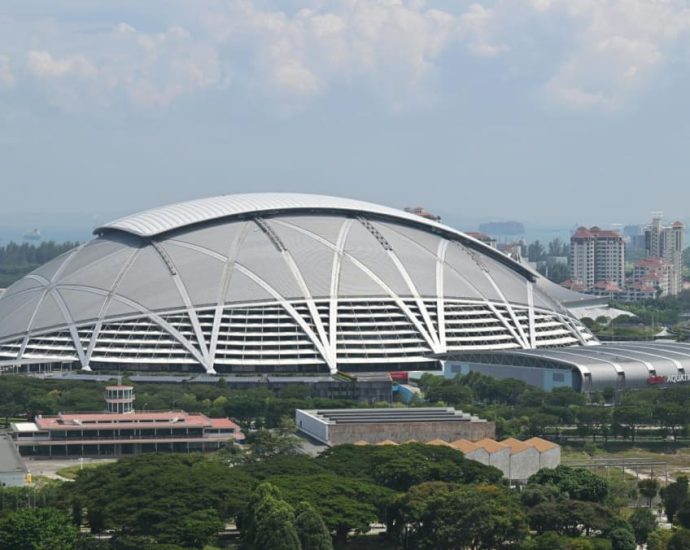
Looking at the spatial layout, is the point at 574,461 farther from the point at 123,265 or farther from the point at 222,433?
the point at 123,265

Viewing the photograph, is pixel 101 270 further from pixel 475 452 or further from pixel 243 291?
pixel 475 452

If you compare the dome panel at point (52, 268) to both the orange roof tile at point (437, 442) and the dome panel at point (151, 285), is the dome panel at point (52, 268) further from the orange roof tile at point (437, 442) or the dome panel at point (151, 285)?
the orange roof tile at point (437, 442)

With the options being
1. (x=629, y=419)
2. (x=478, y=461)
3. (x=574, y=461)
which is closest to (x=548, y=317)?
(x=629, y=419)

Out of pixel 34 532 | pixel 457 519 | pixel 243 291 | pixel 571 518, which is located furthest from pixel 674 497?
pixel 243 291


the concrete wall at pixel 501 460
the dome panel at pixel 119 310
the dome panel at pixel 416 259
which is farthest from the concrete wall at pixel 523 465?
the dome panel at pixel 119 310

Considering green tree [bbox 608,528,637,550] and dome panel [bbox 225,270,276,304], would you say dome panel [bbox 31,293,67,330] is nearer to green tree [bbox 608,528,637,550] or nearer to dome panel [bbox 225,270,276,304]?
dome panel [bbox 225,270,276,304]

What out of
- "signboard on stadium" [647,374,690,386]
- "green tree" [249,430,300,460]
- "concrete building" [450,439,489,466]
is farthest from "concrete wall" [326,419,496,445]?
"signboard on stadium" [647,374,690,386]
